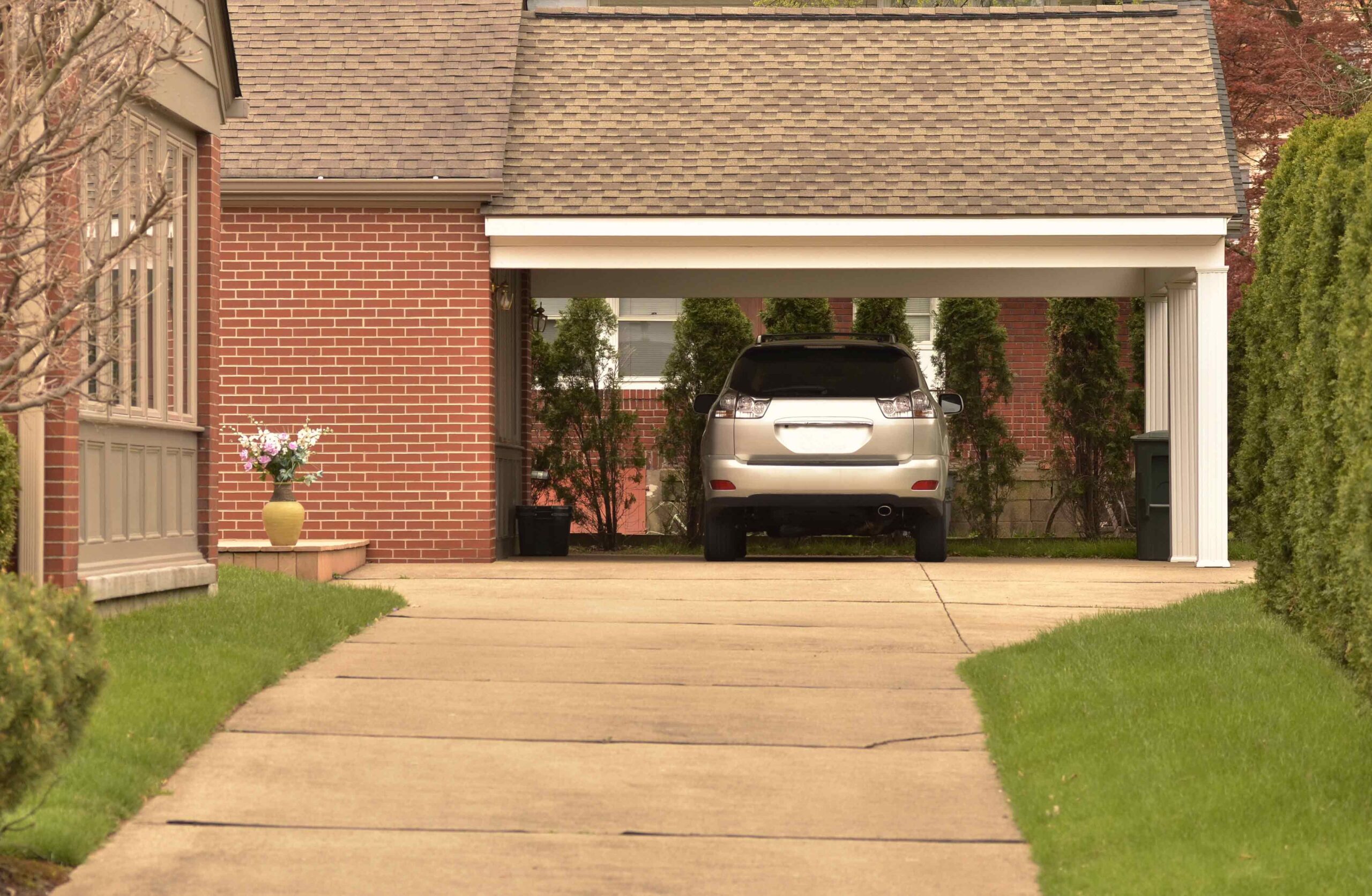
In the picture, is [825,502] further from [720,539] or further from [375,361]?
[375,361]

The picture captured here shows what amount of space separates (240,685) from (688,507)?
11877 mm

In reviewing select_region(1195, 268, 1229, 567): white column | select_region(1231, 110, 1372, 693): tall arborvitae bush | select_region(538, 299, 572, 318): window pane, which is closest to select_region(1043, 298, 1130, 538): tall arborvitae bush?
select_region(1195, 268, 1229, 567): white column

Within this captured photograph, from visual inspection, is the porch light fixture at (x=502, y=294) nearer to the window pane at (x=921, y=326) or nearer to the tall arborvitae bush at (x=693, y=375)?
the tall arborvitae bush at (x=693, y=375)

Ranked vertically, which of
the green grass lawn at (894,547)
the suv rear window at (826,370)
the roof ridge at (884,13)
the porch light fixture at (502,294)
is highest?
the roof ridge at (884,13)

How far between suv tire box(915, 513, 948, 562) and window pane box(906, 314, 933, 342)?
8853mm

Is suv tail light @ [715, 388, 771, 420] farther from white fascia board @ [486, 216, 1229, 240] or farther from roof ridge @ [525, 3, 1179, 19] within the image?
roof ridge @ [525, 3, 1179, 19]

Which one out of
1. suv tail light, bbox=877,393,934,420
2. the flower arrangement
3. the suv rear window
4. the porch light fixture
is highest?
the porch light fixture

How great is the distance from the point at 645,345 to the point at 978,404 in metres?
5.45

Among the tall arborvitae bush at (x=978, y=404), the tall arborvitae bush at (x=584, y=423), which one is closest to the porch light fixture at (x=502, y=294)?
the tall arborvitae bush at (x=584, y=423)

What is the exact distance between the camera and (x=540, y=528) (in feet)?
55.1

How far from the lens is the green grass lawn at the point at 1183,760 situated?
514cm

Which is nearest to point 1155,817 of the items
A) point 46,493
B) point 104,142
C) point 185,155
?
point 104,142

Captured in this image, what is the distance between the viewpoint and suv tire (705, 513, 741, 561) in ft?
48.6

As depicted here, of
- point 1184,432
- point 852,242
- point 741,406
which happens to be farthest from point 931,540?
point 852,242
